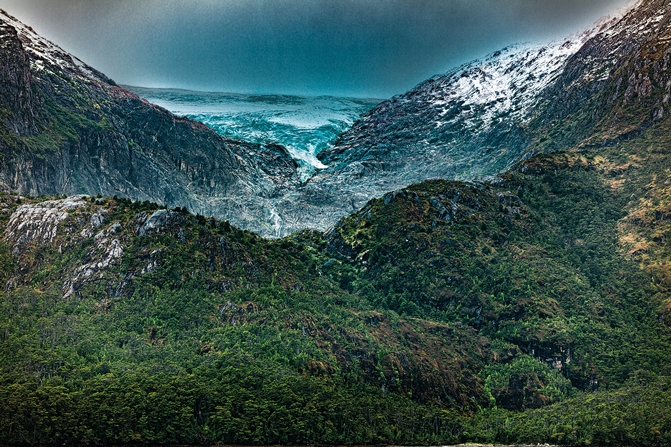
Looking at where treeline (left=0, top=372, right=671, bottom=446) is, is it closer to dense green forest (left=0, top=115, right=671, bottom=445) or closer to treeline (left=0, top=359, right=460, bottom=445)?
treeline (left=0, top=359, right=460, bottom=445)

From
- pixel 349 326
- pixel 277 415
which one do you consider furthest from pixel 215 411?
pixel 349 326

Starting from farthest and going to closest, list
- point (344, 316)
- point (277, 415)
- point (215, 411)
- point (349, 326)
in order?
1. point (344, 316)
2. point (349, 326)
3. point (277, 415)
4. point (215, 411)

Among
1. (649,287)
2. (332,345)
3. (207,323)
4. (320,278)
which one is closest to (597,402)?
(649,287)

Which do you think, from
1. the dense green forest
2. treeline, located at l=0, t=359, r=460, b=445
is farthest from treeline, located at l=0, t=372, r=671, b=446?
the dense green forest

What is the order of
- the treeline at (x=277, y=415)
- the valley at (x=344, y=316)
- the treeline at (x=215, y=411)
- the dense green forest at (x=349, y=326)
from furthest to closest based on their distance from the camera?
the valley at (x=344, y=316), the dense green forest at (x=349, y=326), the treeline at (x=277, y=415), the treeline at (x=215, y=411)

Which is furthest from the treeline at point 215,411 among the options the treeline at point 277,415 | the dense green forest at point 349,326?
the dense green forest at point 349,326

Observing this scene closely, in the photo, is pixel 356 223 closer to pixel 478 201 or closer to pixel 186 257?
pixel 478 201

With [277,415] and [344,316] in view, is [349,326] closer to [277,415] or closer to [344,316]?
[344,316]

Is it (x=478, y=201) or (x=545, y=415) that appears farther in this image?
(x=478, y=201)

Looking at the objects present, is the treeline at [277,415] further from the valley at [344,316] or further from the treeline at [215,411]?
the valley at [344,316]
